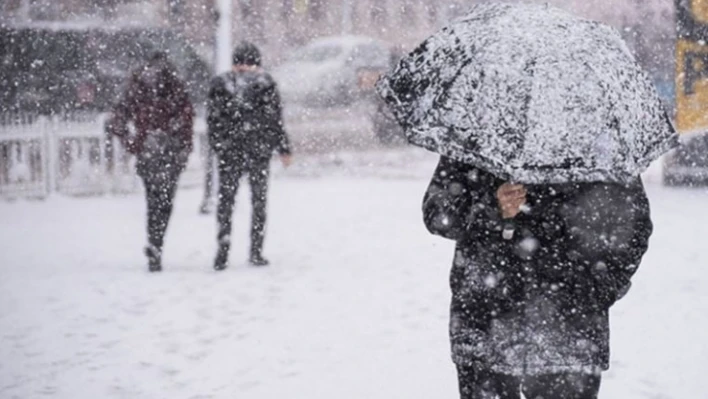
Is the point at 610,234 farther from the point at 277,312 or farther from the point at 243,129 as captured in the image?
the point at 243,129

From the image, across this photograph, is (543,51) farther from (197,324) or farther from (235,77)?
(235,77)

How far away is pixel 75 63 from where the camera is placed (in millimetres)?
14758

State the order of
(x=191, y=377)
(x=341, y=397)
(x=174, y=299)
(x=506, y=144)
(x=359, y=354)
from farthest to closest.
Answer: (x=174, y=299) < (x=359, y=354) < (x=191, y=377) < (x=341, y=397) < (x=506, y=144)

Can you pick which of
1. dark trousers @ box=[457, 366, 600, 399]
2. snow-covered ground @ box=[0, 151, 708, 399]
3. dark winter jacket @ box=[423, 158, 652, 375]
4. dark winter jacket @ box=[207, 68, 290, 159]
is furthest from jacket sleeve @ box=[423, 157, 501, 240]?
dark winter jacket @ box=[207, 68, 290, 159]

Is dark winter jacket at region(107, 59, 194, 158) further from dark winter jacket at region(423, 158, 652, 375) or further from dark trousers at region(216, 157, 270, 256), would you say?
dark winter jacket at region(423, 158, 652, 375)

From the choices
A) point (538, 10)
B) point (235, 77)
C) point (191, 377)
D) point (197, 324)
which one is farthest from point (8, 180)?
point (538, 10)

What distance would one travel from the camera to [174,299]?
7031 millimetres

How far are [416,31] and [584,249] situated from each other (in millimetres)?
37240

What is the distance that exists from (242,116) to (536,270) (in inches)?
198

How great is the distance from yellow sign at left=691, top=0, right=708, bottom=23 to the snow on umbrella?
9.37 metres

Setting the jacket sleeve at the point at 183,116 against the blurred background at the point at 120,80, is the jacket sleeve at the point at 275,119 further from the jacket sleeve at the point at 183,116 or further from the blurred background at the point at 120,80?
the blurred background at the point at 120,80

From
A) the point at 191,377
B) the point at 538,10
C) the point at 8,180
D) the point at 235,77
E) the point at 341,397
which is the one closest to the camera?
the point at 538,10

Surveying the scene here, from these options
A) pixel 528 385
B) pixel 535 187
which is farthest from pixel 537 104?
pixel 528 385

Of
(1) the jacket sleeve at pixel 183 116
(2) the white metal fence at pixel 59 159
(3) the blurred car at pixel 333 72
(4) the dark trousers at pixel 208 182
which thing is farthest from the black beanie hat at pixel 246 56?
(3) the blurred car at pixel 333 72
